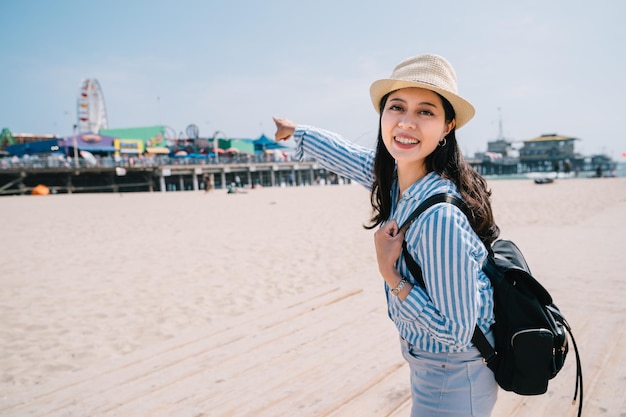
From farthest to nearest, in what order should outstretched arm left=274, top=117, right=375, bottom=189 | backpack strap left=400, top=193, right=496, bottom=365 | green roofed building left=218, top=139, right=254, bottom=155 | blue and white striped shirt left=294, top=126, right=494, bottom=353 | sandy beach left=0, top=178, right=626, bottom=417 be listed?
green roofed building left=218, top=139, right=254, bottom=155 < sandy beach left=0, top=178, right=626, bottom=417 < outstretched arm left=274, top=117, right=375, bottom=189 < backpack strap left=400, top=193, right=496, bottom=365 < blue and white striped shirt left=294, top=126, right=494, bottom=353

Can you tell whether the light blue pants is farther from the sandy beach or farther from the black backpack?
the sandy beach

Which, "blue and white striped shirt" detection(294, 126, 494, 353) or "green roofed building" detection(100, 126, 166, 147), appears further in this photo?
"green roofed building" detection(100, 126, 166, 147)

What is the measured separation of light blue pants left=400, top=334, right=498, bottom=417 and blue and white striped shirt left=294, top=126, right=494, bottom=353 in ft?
0.13

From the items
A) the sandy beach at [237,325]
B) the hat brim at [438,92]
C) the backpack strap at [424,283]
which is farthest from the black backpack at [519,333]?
the sandy beach at [237,325]

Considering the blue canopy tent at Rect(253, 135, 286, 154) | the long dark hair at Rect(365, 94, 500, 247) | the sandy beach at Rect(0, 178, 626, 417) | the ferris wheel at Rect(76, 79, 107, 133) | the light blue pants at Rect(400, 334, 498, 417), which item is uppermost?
the ferris wheel at Rect(76, 79, 107, 133)

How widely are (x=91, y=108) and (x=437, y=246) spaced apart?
54954mm

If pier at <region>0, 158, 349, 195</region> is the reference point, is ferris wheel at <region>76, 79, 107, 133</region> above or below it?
above

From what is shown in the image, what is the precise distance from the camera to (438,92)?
1.20 metres

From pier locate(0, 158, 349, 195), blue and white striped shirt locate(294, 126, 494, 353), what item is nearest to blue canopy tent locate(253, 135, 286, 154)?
pier locate(0, 158, 349, 195)

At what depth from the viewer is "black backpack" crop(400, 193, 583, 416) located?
1129 millimetres

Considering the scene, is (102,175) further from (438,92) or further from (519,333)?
(519,333)

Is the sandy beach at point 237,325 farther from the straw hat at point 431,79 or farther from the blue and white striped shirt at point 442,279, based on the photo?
the straw hat at point 431,79

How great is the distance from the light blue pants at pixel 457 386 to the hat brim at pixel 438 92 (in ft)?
2.23

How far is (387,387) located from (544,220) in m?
9.66
